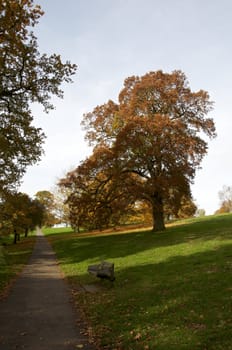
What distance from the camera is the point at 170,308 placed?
955cm

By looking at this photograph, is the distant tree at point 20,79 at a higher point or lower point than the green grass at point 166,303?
higher

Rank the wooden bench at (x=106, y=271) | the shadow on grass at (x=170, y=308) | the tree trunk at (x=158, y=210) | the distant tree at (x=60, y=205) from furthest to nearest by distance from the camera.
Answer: the distant tree at (x=60, y=205) → the tree trunk at (x=158, y=210) → the wooden bench at (x=106, y=271) → the shadow on grass at (x=170, y=308)

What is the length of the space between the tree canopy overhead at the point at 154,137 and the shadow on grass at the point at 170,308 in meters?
15.8

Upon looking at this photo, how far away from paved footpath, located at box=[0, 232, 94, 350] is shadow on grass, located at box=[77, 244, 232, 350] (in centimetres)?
78

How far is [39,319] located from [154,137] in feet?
79.6

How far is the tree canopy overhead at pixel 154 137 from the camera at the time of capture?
101 feet

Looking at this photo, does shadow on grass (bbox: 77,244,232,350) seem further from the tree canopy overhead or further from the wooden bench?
the tree canopy overhead

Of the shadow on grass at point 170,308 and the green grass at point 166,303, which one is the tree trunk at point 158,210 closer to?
the green grass at point 166,303

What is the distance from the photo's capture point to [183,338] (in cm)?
726

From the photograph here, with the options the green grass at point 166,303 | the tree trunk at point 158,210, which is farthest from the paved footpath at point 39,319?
the tree trunk at point 158,210

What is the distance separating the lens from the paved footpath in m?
7.75

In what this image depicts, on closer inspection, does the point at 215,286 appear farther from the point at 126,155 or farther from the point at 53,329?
the point at 126,155

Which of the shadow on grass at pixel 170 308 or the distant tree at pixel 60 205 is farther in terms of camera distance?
the distant tree at pixel 60 205

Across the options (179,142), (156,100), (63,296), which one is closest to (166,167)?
(179,142)
